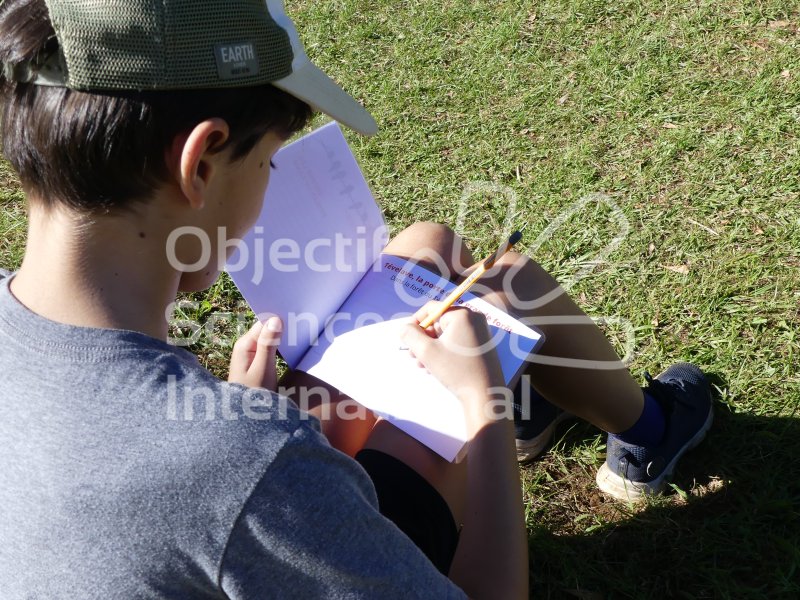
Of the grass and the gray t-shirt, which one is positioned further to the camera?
the grass

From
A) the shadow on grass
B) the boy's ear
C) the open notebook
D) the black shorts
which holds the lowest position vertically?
the shadow on grass

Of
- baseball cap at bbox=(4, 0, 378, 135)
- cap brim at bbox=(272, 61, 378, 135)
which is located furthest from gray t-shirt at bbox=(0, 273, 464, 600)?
cap brim at bbox=(272, 61, 378, 135)

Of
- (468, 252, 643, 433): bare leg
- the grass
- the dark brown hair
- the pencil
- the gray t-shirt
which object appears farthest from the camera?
the grass

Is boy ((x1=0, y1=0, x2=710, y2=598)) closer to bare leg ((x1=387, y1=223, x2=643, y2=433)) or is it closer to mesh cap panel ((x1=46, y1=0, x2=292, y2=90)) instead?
mesh cap panel ((x1=46, y1=0, x2=292, y2=90))

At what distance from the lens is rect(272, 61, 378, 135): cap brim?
3.73ft

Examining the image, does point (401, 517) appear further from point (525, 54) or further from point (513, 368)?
point (525, 54)

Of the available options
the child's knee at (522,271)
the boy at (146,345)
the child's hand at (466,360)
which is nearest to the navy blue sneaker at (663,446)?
the child's knee at (522,271)

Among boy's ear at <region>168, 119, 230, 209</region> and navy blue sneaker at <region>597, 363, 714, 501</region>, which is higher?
boy's ear at <region>168, 119, 230, 209</region>

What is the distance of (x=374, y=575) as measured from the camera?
972mm

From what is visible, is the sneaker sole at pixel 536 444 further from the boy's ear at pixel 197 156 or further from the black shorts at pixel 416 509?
the boy's ear at pixel 197 156

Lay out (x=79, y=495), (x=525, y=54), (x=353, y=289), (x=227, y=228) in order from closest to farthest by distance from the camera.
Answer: (x=79, y=495), (x=227, y=228), (x=353, y=289), (x=525, y=54)

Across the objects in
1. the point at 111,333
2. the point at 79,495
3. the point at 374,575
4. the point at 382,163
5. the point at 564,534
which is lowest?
the point at 564,534

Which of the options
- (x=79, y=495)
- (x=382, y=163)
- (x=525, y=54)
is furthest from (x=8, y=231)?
(x=79, y=495)

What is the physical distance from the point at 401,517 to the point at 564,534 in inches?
32.8
